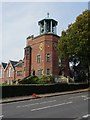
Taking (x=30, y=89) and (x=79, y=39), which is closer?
(x=30, y=89)

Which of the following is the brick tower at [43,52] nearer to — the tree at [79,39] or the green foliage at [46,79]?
the green foliage at [46,79]

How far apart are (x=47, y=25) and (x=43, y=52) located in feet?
22.7

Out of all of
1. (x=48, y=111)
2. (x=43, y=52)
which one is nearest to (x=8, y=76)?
(x=43, y=52)

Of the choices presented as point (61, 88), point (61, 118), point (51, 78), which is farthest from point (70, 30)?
point (61, 118)

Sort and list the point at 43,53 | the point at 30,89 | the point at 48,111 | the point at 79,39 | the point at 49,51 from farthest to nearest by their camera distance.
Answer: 1. the point at 43,53
2. the point at 49,51
3. the point at 79,39
4. the point at 30,89
5. the point at 48,111

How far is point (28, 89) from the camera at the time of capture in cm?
3672

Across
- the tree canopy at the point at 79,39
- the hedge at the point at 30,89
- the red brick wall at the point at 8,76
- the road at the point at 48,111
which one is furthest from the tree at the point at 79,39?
the red brick wall at the point at 8,76

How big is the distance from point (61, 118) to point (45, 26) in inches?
2095

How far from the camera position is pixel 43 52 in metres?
64.6

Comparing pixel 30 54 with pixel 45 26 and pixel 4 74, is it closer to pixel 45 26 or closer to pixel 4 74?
pixel 45 26

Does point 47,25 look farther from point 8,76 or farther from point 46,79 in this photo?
point 8,76

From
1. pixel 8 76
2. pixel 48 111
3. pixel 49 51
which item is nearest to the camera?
pixel 48 111

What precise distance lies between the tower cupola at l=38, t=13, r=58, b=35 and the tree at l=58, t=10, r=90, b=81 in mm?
16936

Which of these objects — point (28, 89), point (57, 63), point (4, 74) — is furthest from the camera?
point (4, 74)
